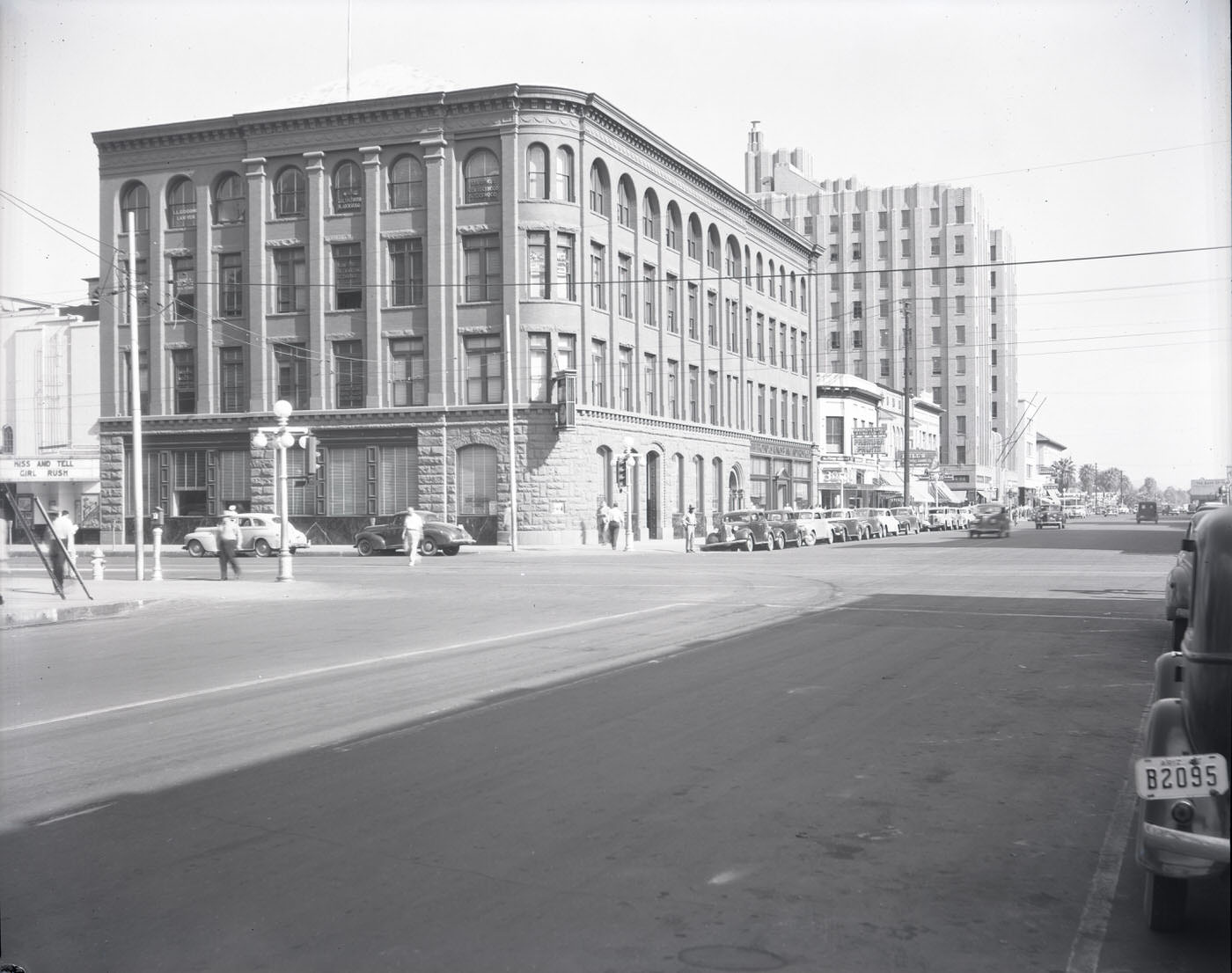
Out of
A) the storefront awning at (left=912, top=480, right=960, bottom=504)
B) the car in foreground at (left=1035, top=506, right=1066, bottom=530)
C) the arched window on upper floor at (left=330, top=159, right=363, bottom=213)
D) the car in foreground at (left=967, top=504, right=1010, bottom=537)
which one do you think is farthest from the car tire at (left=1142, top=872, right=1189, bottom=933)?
the storefront awning at (left=912, top=480, right=960, bottom=504)

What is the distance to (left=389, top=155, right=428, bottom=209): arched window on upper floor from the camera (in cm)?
4906

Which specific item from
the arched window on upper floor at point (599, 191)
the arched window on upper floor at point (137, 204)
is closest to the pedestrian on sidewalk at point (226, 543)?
the arched window on upper floor at point (599, 191)

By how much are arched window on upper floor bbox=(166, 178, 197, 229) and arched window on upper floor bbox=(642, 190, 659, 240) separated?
68.2 ft

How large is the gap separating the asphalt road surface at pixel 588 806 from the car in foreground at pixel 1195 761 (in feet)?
1.15

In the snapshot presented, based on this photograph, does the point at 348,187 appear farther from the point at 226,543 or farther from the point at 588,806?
the point at 588,806

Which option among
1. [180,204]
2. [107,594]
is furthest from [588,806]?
[180,204]

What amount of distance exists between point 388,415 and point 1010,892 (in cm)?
4539

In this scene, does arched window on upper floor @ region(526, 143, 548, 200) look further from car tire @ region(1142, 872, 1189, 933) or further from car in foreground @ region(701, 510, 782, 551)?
car tire @ region(1142, 872, 1189, 933)

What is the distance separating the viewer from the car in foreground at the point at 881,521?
187 feet

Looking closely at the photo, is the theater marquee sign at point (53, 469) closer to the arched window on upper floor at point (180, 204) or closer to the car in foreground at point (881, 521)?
the arched window on upper floor at point (180, 204)

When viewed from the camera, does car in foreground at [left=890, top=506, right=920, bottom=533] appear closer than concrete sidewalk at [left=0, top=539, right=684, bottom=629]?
No

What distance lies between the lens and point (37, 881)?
5352 millimetres

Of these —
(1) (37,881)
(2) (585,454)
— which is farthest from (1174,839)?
(2) (585,454)

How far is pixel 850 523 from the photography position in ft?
176
